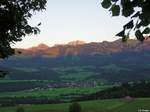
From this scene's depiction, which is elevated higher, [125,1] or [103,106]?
[125,1]

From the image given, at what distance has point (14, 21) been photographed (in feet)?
81.5

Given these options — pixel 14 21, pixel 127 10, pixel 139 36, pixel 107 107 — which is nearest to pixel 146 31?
pixel 139 36

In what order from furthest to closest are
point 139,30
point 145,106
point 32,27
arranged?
point 145,106 < point 32,27 < point 139,30

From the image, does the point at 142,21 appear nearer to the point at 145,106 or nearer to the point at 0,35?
the point at 0,35

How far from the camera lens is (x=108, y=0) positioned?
514 cm

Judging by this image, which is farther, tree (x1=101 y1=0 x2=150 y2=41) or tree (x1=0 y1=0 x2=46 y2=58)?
tree (x1=0 y1=0 x2=46 y2=58)

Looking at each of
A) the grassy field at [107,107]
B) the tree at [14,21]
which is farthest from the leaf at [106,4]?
the grassy field at [107,107]

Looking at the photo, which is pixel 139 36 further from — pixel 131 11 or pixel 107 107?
pixel 107 107

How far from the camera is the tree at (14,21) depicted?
81.4 feet

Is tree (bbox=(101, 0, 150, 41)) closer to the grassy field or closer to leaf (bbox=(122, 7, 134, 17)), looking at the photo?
leaf (bbox=(122, 7, 134, 17))

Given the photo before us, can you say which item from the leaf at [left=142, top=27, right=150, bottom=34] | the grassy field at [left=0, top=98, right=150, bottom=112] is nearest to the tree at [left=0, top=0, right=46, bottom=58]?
the leaf at [left=142, top=27, right=150, bottom=34]

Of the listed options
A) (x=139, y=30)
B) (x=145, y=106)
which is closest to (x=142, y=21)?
(x=139, y=30)

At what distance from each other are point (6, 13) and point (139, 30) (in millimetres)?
20342

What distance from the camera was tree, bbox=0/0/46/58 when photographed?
24.8 meters
